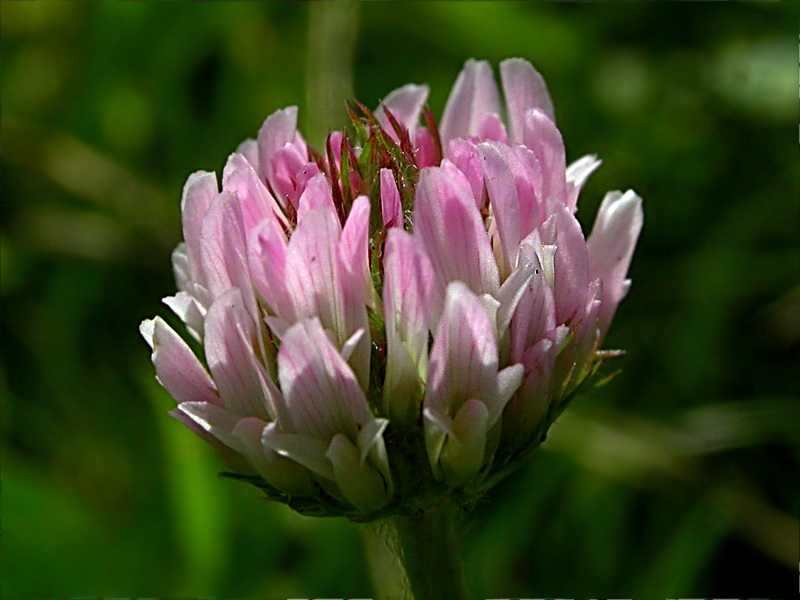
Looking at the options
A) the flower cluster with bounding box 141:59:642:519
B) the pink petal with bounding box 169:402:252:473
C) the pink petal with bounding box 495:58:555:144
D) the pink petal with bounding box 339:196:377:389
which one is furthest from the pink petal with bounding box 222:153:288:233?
the pink petal with bounding box 495:58:555:144

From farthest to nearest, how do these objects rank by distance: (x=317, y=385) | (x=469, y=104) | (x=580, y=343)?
(x=469, y=104)
(x=580, y=343)
(x=317, y=385)

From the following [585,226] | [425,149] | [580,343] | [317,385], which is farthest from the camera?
[585,226]

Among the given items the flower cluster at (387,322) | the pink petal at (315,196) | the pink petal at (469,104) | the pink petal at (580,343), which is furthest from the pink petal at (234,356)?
the pink petal at (469,104)

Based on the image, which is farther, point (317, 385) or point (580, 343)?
point (580, 343)

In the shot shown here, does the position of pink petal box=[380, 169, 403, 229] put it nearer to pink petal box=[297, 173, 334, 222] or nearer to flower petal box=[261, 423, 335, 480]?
pink petal box=[297, 173, 334, 222]

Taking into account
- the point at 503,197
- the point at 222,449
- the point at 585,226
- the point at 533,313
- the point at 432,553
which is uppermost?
the point at 503,197

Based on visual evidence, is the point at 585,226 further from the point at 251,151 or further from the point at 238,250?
the point at 238,250

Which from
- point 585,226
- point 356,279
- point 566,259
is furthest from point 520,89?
point 585,226

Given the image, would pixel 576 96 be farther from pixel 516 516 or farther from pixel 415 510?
pixel 415 510
